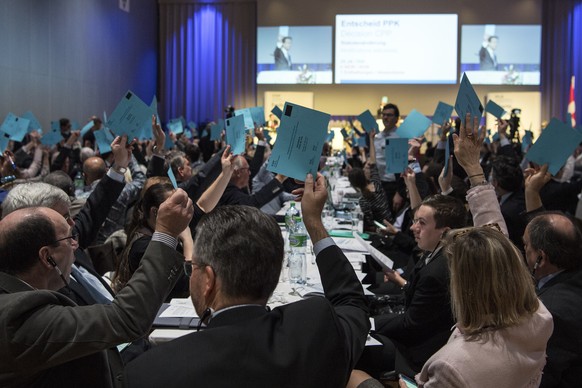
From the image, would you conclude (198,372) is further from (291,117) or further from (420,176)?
(420,176)

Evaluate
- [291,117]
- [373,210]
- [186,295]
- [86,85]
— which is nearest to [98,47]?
[86,85]

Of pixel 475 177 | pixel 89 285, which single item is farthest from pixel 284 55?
pixel 89 285

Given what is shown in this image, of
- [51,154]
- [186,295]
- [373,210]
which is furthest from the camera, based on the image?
[51,154]

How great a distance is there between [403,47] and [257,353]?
15167 mm

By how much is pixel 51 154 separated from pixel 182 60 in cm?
894

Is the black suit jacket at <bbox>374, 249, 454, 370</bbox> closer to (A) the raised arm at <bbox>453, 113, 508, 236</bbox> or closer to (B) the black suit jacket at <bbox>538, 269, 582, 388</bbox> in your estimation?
(A) the raised arm at <bbox>453, 113, 508, 236</bbox>

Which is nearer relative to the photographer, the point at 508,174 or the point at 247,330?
the point at 247,330

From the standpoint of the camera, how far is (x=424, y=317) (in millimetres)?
2777

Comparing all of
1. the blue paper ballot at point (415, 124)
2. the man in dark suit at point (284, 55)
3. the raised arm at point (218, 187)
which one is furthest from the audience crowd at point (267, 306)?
the man in dark suit at point (284, 55)

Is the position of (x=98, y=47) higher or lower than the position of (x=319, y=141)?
higher

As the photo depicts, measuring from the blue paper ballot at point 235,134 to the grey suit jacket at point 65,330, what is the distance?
2.52 meters

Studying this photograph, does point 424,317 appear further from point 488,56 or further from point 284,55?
point 488,56

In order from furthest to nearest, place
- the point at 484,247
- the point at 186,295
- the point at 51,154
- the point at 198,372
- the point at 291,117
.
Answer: the point at 51,154 → the point at 186,295 → the point at 291,117 → the point at 484,247 → the point at 198,372

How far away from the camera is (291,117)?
199 centimetres
